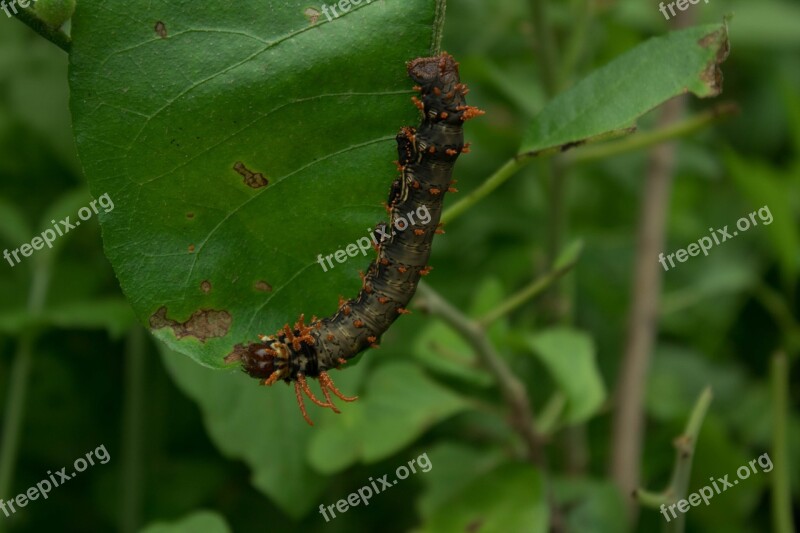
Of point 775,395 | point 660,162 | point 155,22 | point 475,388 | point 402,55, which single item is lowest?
point 775,395

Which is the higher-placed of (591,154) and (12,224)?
(12,224)

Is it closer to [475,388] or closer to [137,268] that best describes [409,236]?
[137,268]

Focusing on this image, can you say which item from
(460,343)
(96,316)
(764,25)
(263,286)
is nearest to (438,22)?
(263,286)

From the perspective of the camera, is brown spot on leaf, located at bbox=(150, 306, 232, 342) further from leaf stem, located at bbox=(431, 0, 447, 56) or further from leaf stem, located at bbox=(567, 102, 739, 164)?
leaf stem, located at bbox=(567, 102, 739, 164)

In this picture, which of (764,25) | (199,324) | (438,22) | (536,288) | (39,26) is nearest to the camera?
(39,26)

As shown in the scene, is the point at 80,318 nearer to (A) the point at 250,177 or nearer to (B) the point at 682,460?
(A) the point at 250,177

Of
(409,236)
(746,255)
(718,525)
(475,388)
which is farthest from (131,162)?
(746,255)
